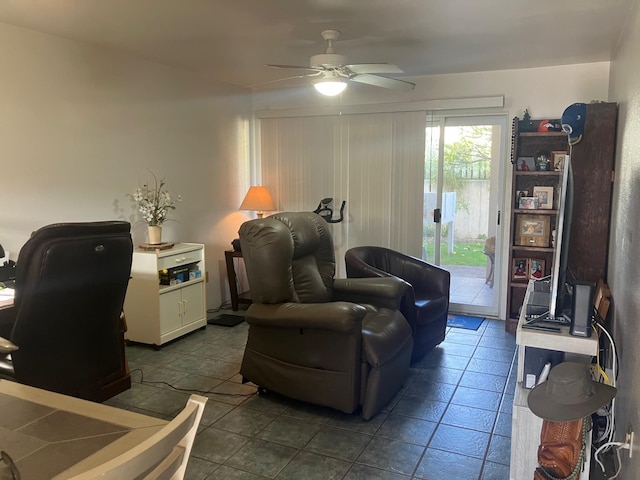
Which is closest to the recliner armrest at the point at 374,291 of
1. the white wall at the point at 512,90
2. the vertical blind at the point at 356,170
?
the vertical blind at the point at 356,170

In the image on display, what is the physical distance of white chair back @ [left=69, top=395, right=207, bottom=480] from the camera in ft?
2.46

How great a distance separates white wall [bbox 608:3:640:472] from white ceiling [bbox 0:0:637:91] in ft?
1.81

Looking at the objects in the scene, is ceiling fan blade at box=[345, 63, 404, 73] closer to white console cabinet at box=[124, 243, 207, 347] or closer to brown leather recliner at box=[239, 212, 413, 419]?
brown leather recliner at box=[239, 212, 413, 419]

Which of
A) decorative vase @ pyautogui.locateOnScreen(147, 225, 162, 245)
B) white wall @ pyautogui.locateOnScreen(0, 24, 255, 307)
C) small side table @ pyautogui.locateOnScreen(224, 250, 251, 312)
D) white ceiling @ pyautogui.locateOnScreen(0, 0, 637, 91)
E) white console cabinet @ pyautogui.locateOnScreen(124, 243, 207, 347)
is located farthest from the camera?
small side table @ pyautogui.locateOnScreen(224, 250, 251, 312)

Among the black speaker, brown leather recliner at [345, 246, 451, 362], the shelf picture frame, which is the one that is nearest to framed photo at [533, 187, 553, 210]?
the shelf picture frame

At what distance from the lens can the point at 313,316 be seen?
2795 millimetres

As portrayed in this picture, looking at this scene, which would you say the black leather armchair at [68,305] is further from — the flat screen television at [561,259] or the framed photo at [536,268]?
the framed photo at [536,268]

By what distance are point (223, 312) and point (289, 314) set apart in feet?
7.84

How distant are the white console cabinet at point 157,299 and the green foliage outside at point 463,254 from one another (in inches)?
95.7

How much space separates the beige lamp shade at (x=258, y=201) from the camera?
17.2 feet

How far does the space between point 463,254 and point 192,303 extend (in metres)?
2.69

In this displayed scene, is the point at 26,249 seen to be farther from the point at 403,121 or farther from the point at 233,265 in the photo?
the point at 403,121

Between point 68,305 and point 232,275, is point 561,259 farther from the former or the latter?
point 232,275

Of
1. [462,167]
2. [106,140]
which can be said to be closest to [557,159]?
[462,167]
